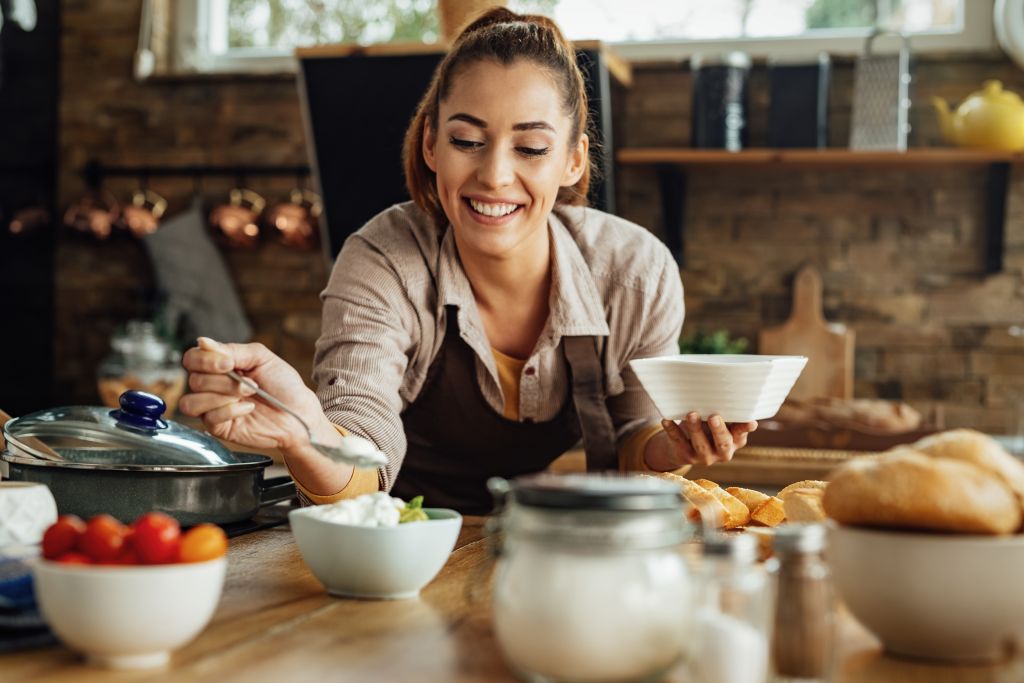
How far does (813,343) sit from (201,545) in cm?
270

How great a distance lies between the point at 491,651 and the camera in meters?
0.90

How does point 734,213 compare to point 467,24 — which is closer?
point 467,24

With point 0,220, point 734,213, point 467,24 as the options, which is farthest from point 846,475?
point 0,220

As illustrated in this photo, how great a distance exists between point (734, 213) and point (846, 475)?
2584mm

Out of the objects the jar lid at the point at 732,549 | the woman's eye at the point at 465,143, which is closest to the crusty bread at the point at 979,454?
the jar lid at the point at 732,549

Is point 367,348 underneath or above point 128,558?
above

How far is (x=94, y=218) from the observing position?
3.69 meters

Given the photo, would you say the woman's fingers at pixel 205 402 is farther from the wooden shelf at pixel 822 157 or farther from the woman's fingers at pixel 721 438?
the wooden shelf at pixel 822 157

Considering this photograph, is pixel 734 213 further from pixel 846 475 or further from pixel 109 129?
pixel 846 475

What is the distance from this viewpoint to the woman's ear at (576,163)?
190 cm

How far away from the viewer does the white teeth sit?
1.75 meters

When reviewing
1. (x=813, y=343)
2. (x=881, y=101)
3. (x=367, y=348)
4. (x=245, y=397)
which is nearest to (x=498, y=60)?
(x=367, y=348)

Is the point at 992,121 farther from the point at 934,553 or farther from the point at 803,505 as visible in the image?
the point at 934,553

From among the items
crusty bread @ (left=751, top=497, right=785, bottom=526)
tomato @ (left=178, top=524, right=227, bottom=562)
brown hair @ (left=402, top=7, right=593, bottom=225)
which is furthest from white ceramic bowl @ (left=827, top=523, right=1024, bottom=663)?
brown hair @ (left=402, top=7, right=593, bottom=225)
